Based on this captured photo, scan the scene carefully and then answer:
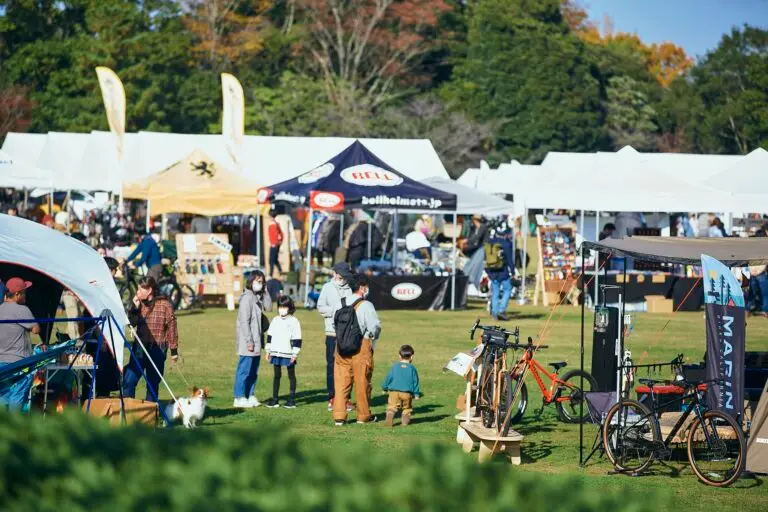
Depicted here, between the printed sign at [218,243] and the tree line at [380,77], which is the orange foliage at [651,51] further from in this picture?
the printed sign at [218,243]

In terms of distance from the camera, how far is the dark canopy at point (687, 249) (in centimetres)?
1210

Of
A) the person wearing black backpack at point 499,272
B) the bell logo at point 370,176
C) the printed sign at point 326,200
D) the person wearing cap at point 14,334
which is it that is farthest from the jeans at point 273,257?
the person wearing cap at point 14,334

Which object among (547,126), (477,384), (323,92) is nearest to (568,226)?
(477,384)

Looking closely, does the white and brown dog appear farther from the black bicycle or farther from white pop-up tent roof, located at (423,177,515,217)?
white pop-up tent roof, located at (423,177,515,217)

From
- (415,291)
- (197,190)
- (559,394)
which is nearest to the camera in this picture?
(559,394)

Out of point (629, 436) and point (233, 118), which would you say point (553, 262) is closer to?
point (233, 118)

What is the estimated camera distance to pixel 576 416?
577 inches

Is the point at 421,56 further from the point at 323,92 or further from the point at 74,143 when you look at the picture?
the point at 74,143

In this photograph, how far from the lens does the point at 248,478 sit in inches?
181

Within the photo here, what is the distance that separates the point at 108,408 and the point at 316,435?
2235mm

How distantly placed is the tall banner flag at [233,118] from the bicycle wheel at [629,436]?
2607 centimetres

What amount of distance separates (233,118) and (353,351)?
24764 mm

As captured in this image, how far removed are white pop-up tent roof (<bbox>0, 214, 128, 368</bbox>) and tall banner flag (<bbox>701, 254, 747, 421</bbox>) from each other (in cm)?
580

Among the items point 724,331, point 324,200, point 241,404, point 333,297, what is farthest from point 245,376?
point 324,200
